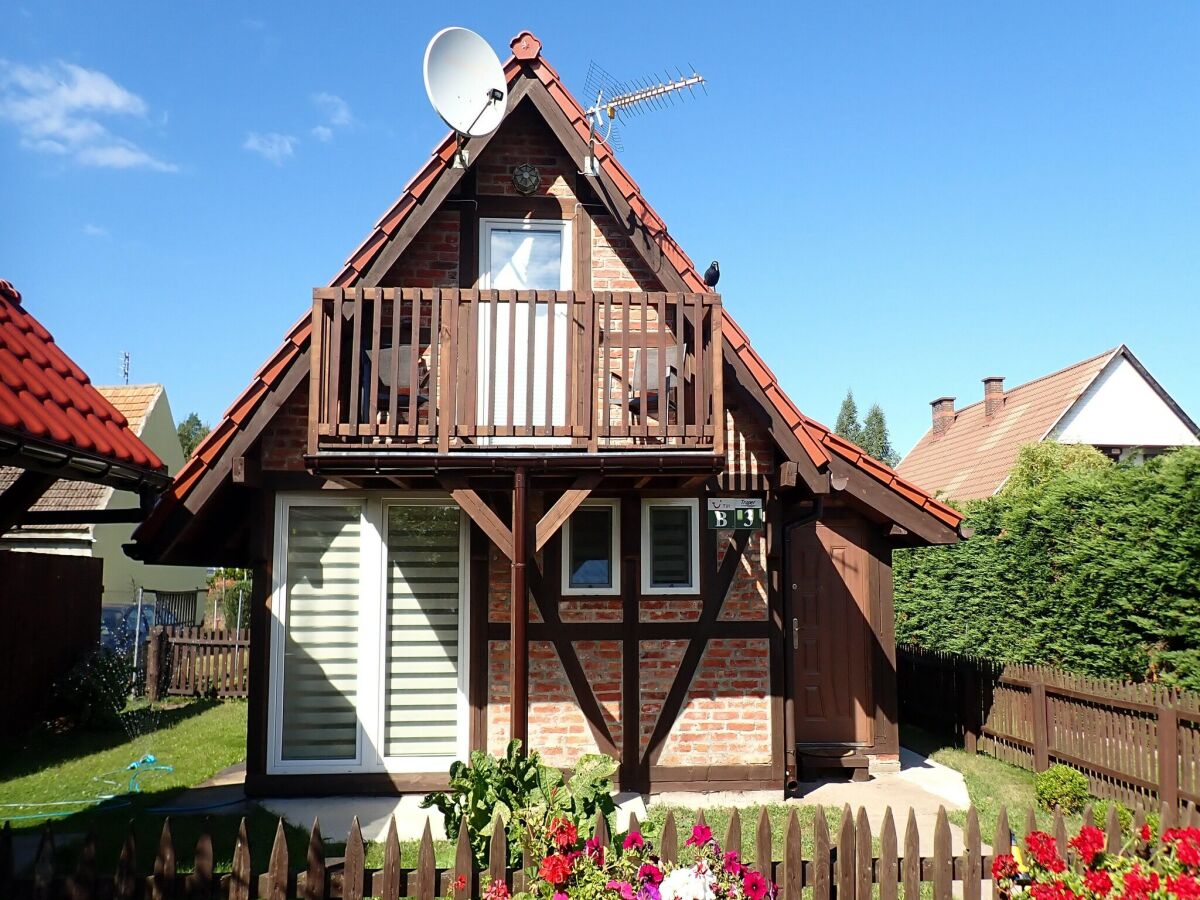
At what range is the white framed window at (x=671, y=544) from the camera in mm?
8938

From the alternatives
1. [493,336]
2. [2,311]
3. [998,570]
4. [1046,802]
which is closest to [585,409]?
[493,336]

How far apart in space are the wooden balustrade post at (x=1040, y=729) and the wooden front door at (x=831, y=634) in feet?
5.17

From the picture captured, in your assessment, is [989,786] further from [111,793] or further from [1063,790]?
[111,793]

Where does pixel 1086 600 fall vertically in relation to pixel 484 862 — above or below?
above

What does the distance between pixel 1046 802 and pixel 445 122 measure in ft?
25.7

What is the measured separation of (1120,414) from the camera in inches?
973

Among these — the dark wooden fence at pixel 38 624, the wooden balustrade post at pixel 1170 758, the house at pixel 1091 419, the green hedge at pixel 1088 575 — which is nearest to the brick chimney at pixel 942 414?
the house at pixel 1091 419

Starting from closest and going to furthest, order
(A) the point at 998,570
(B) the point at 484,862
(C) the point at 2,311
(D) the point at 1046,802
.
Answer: (B) the point at 484,862 < (C) the point at 2,311 < (D) the point at 1046,802 < (A) the point at 998,570

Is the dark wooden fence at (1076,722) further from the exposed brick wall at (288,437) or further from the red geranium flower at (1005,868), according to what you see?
the exposed brick wall at (288,437)

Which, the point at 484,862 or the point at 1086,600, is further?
the point at 1086,600

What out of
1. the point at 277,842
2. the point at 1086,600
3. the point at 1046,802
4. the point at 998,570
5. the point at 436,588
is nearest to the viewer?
the point at 277,842

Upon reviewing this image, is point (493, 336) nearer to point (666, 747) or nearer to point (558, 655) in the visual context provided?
point (558, 655)

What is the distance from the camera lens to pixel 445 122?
7875 millimetres

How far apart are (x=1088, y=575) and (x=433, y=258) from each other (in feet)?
24.9
